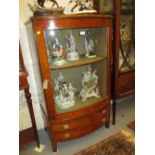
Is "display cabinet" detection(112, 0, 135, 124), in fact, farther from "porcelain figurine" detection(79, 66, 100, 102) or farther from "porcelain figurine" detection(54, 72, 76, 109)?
"porcelain figurine" detection(54, 72, 76, 109)

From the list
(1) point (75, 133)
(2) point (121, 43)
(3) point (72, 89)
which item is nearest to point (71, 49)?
(3) point (72, 89)

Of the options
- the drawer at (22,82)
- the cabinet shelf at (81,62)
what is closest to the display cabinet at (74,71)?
the cabinet shelf at (81,62)

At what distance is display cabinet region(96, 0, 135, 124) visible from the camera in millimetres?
1681

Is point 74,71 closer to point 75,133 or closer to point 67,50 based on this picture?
point 67,50

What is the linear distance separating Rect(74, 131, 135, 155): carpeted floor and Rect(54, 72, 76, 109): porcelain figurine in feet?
1.57

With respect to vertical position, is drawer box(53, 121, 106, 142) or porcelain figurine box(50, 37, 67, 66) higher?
porcelain figurine box(50, 37, 67, 66)

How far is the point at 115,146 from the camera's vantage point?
168 centimetres

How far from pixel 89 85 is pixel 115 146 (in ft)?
2.24

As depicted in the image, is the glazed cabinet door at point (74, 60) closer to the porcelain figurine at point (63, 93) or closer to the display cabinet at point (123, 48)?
the porcelain figurine at point (63, 93)

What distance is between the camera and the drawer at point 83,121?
158cm

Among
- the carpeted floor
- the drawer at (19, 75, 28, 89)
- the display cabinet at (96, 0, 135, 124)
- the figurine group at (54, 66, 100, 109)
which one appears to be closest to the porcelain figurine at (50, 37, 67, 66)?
the figurine group at (54, 66, 100, 109)
